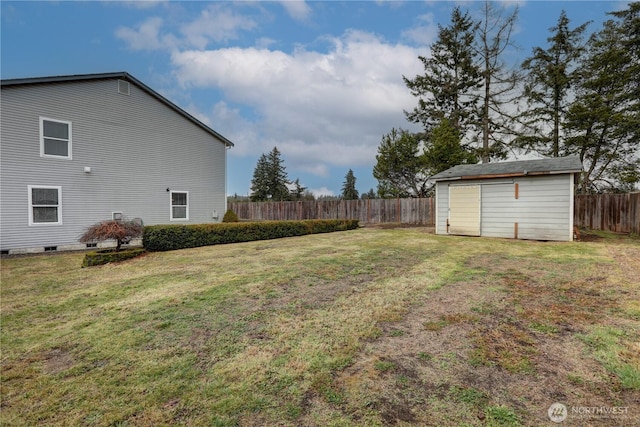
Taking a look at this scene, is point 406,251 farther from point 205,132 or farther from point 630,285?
point 205,132

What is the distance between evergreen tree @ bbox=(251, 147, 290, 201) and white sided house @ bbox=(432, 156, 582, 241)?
29.3 meters

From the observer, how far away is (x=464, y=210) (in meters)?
12.0

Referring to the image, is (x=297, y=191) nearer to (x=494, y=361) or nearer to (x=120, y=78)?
(x=120, y=78)

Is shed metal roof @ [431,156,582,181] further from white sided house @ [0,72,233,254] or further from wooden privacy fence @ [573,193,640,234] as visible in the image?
white sided house @ [0,72,233,254]

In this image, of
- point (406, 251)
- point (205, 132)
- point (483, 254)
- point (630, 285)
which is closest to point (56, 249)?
point (205, 132)

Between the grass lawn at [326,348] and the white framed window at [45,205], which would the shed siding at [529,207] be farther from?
the white framed window at [45,205]

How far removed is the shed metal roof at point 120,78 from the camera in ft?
31.6

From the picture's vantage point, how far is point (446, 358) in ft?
Answer: 8.80

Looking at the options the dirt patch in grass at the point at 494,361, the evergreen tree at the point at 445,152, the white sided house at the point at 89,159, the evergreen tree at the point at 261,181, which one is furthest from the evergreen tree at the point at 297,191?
the dirt patch in grass at the point at 494,361

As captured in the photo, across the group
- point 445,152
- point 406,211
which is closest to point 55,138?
point 406,211

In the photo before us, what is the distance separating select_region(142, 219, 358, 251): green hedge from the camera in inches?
370

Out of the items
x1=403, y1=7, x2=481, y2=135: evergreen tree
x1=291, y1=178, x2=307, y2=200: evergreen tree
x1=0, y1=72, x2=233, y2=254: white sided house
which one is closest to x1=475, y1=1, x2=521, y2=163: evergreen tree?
x1=403, y1=7, x2=481, y2=135: evergreen tree

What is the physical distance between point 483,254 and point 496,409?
6.55 metres

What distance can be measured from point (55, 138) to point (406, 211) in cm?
1750
